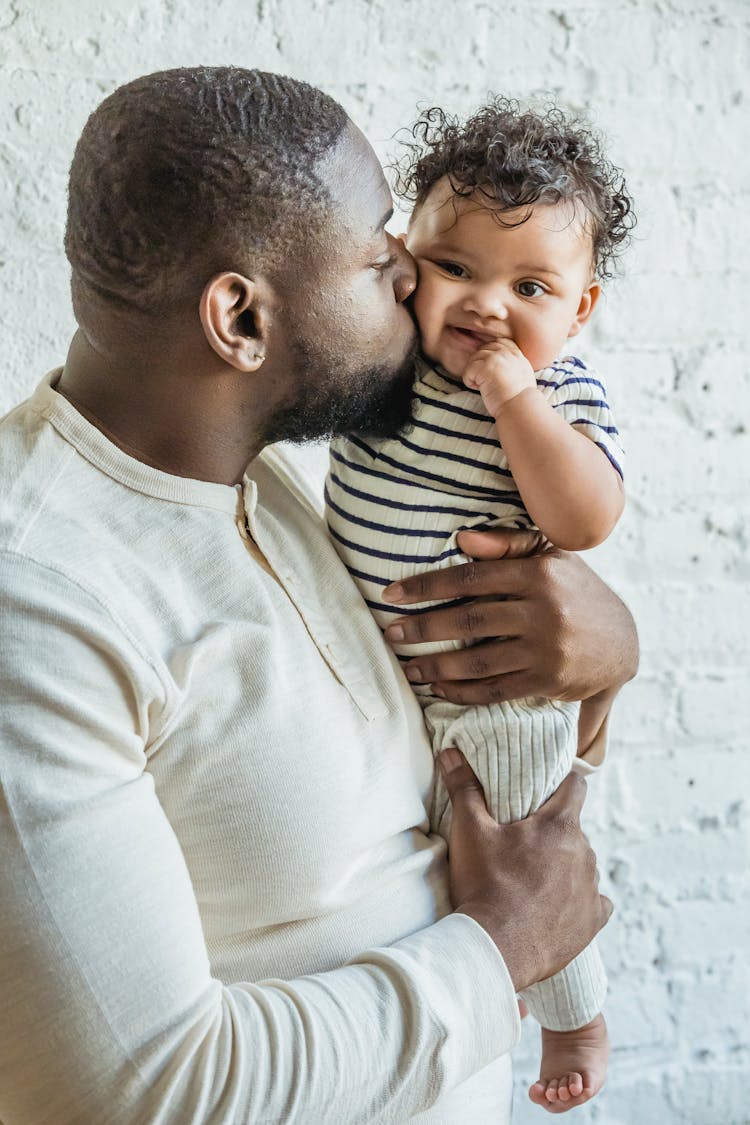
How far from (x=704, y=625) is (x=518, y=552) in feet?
2.38

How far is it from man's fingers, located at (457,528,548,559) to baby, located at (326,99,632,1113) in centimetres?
1

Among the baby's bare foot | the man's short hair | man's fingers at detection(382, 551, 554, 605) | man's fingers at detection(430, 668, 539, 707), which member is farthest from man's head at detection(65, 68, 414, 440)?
the baby's bare foot

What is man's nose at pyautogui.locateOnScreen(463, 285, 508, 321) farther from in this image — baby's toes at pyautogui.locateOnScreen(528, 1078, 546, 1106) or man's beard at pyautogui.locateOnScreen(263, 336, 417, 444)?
baby's toes at pyautogui.locateOnScreen(528, 1078, 546, 1106)

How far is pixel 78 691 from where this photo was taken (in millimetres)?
766

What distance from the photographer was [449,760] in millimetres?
1094

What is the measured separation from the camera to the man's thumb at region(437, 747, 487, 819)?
106cm

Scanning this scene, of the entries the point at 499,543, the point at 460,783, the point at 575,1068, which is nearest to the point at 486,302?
the point at 499,543

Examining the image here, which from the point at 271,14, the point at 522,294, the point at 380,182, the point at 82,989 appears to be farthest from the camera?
the point at 271,14

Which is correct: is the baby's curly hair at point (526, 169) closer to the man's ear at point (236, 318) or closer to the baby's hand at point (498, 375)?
the baby's hand at point (498, 375)

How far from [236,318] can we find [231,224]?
0.24 ft

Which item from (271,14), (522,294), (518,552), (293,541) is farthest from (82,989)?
(271,14)

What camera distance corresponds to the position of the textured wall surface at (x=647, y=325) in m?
1.41

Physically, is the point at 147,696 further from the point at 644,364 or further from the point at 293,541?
the point at 644,364

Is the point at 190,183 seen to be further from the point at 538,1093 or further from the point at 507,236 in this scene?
the point at 538,1093
